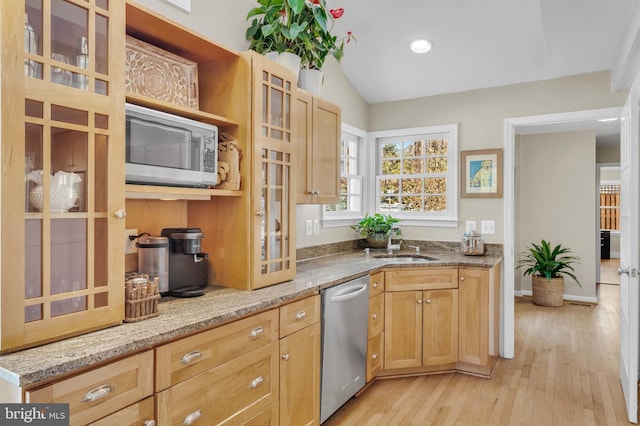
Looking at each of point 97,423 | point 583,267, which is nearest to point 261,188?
point 97,423

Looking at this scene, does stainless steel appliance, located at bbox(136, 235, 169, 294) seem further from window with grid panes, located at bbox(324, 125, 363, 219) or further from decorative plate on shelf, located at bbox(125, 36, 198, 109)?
window with grid panes, located at bbox(324, 125, 363, 219)

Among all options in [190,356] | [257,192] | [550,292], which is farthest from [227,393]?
[550,292]

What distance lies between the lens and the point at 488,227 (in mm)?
3705

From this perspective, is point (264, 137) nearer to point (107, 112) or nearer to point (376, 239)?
point (107, 112)

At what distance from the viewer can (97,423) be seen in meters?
1.23

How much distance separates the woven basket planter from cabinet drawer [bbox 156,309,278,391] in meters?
4.67

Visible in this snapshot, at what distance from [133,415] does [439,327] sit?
2.42 meters

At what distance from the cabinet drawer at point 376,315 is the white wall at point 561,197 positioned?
12.5 feet

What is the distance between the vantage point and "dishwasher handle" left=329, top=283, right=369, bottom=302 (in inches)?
96.7

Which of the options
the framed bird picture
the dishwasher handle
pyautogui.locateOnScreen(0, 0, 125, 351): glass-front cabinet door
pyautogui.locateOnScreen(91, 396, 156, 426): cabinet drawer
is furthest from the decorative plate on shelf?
the framed bird picture

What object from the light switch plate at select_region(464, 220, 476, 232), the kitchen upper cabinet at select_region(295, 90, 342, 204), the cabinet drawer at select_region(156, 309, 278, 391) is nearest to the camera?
the cabinet drawer at select_region(156, 309, 278, 391)

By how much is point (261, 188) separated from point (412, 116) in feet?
7.86

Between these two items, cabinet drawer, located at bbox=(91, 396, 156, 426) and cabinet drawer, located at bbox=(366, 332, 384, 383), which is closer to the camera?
cabinet drawer, located at bbox=(91, 396, 156, 426)

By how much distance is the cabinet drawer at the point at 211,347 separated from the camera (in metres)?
1.44
